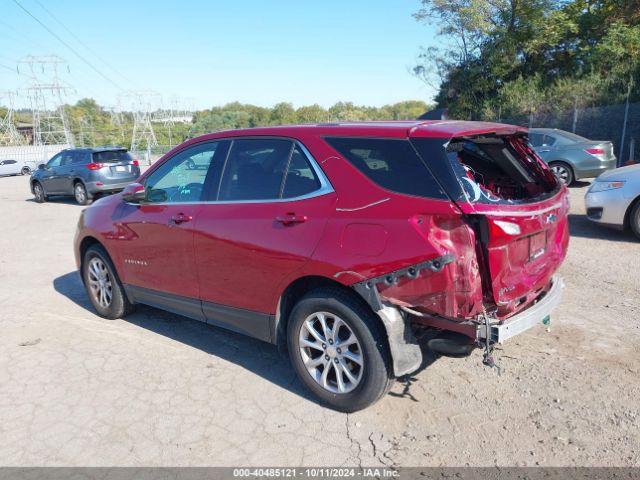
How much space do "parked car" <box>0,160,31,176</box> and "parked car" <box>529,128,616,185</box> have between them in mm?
40424

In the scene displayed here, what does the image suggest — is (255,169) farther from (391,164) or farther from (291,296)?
(391,164)

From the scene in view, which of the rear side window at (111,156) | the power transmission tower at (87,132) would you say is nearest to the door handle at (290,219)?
the rear side window at (111,156)

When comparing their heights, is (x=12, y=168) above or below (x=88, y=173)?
below

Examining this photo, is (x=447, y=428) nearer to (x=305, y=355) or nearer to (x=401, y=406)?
(x=401, y=406)

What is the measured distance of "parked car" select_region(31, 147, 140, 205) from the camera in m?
15.3

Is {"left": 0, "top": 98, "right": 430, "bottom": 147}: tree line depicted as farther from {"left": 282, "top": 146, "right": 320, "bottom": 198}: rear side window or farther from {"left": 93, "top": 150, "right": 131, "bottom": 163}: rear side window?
{"left": 282, "top": 146, "right": 320, "bottom": 198}: rear side window

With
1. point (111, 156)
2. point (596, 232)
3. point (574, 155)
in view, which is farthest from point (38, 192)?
point (596, 232)

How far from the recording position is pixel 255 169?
3936mm

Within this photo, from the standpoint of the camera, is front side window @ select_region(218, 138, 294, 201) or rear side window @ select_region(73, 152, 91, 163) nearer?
front side window @ select_region(218, 138, 294, 201)

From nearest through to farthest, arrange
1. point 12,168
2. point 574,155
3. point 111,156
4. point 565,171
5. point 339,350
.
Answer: point 339,350 < point 574,155 < point 565,171 < point 111,156 < point 12,168

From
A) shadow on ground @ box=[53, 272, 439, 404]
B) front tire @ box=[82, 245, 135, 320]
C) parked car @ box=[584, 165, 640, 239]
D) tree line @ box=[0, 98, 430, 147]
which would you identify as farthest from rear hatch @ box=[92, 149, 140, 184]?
tree line @ box=[0, 98, 430, 147]

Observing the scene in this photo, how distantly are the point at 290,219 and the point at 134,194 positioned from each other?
6.09ft

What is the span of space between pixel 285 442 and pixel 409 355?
3.03ft

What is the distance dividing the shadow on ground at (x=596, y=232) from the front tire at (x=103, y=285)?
6.52 m
